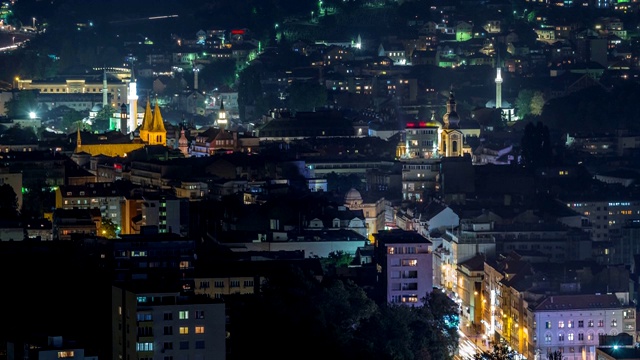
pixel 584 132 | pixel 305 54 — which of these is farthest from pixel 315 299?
pixel 305 54

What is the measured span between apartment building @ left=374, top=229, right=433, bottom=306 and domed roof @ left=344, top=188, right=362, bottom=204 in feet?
32.5

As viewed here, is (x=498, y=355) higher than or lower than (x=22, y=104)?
lower

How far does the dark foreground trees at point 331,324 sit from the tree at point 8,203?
12.3 m

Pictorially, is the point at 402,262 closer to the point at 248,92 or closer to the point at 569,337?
the point at 569,337

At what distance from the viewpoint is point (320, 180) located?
228ft

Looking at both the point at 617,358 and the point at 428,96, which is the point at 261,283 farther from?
the point at 428,96

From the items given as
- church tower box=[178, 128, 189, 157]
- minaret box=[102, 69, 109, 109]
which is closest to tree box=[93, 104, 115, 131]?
minaret box=[102, 69, 109, 109]

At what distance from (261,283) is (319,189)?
55.1 ft

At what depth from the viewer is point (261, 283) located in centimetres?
5078

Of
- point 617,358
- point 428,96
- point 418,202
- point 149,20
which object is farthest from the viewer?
point 149,20

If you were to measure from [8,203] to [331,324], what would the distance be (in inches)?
671

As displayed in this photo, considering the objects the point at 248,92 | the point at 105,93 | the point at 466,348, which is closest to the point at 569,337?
the point at 466,348

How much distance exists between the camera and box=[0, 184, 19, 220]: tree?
60875mm

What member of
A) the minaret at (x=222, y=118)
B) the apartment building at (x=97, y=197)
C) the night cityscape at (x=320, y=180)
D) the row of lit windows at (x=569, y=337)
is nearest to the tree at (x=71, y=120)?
the night cityscape at (x=320, y=180)
